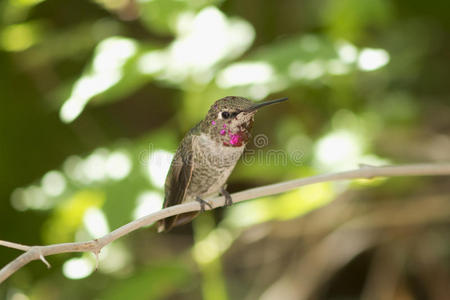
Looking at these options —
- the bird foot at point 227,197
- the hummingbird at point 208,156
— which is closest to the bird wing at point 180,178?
the hummingbird at point 208,156

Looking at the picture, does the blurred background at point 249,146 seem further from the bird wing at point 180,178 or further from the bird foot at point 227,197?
the bird foot at point 227,197

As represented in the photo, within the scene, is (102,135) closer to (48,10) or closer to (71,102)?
(48,10)

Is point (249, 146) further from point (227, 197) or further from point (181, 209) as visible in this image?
point (181, 209)

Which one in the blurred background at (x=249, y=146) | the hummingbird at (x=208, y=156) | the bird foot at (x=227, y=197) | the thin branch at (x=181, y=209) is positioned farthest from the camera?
the blurred background at (x=249, y=146)

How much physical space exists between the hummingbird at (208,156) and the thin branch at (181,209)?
0.15 metres

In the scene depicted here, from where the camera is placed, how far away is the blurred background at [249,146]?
246 centimetres

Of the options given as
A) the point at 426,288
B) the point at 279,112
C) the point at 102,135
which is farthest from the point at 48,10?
the point at 426,288

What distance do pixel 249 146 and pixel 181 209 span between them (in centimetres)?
146

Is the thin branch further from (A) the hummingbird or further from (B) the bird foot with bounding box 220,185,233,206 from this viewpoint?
(A) the hummingbird

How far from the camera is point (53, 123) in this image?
438 centimetres

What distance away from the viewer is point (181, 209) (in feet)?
5.39

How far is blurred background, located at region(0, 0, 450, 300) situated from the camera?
2463 millimetres

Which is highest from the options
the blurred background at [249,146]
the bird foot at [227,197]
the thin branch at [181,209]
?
the blurred background at [249,146]

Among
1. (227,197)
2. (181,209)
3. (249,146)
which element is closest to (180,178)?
(227,197)
